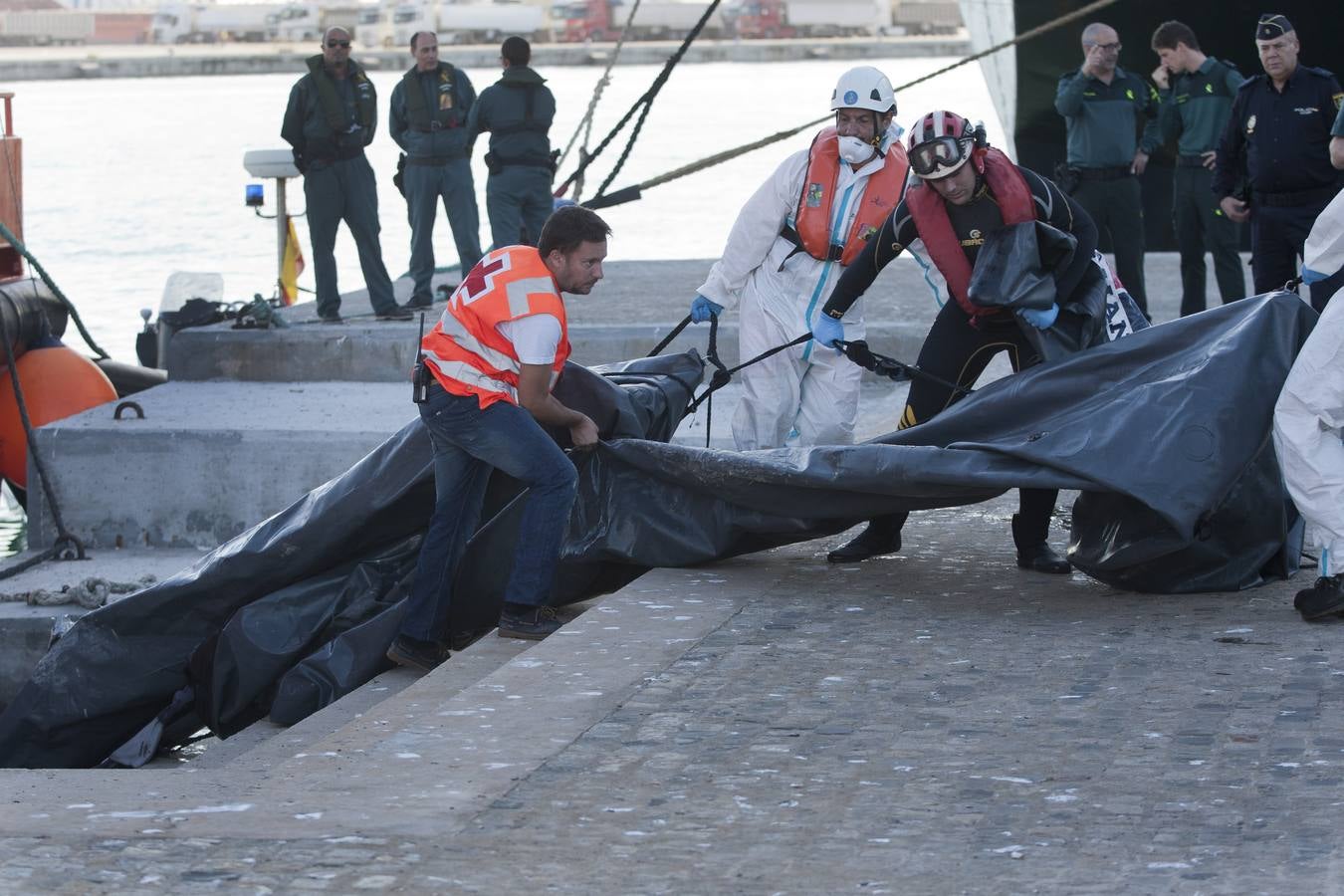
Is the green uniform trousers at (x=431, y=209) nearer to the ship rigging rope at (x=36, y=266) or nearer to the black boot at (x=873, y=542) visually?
the ship rigging rope at (x=36, y=266)

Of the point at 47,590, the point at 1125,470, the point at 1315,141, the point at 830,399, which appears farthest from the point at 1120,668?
the point at 47,590

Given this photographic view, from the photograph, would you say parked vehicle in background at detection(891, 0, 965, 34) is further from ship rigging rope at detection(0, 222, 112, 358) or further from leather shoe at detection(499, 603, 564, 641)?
leather shoe at detection(499, 603, 564, 641)

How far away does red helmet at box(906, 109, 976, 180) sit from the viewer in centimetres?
564

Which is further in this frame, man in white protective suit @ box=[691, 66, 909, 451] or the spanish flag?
the spanish flag

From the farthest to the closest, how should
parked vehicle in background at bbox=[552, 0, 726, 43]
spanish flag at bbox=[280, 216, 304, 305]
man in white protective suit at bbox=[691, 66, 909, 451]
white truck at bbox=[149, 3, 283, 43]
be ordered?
white truck at bbox=[149, 3, 283, 43] → parked vehicle in background at bbox=[552, 0, 726, 43] → spanish flag at bbox=[280, 216, 304, 305] → man in white protective suit at bbox=[691, 66, 909, 451]

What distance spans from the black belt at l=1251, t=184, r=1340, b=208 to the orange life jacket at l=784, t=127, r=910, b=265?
2.41 metres

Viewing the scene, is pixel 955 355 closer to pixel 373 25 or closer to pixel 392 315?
pixel 392 315

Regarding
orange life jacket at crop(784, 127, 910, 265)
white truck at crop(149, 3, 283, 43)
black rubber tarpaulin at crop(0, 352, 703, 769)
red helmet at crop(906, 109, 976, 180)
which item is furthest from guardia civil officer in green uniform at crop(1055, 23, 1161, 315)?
white truck at crop(149, 3, 283, 43)

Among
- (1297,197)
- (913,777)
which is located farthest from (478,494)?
(1297,197)

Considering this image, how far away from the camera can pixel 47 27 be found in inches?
4252

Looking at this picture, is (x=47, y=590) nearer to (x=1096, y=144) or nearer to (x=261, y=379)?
(x=261, y=379)

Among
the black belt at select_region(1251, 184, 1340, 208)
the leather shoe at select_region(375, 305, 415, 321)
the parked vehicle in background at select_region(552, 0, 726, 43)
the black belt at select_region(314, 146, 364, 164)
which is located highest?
the parked vehicle in background at select_region(552, 0, 726, 43)

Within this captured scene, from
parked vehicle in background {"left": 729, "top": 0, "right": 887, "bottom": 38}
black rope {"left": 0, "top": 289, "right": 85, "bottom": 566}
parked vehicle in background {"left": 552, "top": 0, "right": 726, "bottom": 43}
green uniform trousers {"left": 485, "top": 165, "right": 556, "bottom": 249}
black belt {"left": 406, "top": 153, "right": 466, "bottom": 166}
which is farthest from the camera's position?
parked vehicle in background {"left": 729, "top": 0, "right": 887, "bottom": 38}

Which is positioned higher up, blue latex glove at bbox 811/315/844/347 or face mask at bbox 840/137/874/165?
face mask at bbox 840/137/874/165
